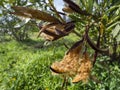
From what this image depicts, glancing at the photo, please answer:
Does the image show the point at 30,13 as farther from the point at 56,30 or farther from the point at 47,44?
the point at 47,44

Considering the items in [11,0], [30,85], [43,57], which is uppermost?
[11,0]

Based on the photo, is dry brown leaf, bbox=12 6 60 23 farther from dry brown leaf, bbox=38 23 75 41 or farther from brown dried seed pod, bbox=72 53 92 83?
brown dried seed pod, bbox=72 53 92 83

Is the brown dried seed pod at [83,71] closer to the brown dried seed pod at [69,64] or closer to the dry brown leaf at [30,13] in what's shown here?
the brown dried seed pod at [69,64]

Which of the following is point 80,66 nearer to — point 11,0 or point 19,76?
point 11,0

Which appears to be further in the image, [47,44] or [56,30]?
[47,44]

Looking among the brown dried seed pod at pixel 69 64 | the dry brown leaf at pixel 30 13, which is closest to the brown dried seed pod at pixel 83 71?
the brown dried seed pod at pixel 69 64

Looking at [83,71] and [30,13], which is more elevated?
[30,13]

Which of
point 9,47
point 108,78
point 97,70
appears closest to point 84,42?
point 108,78

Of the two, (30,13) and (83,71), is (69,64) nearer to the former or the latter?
(83,71)

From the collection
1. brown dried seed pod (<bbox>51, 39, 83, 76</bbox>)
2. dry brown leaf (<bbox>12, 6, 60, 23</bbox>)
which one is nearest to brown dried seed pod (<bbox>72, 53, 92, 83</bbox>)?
brown dried seed pod (<bbox>51, 39, 83, 76</bbox>)

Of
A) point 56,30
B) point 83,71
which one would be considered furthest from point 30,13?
point 83,71

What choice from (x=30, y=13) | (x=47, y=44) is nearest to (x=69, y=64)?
(x=30, y=13)
